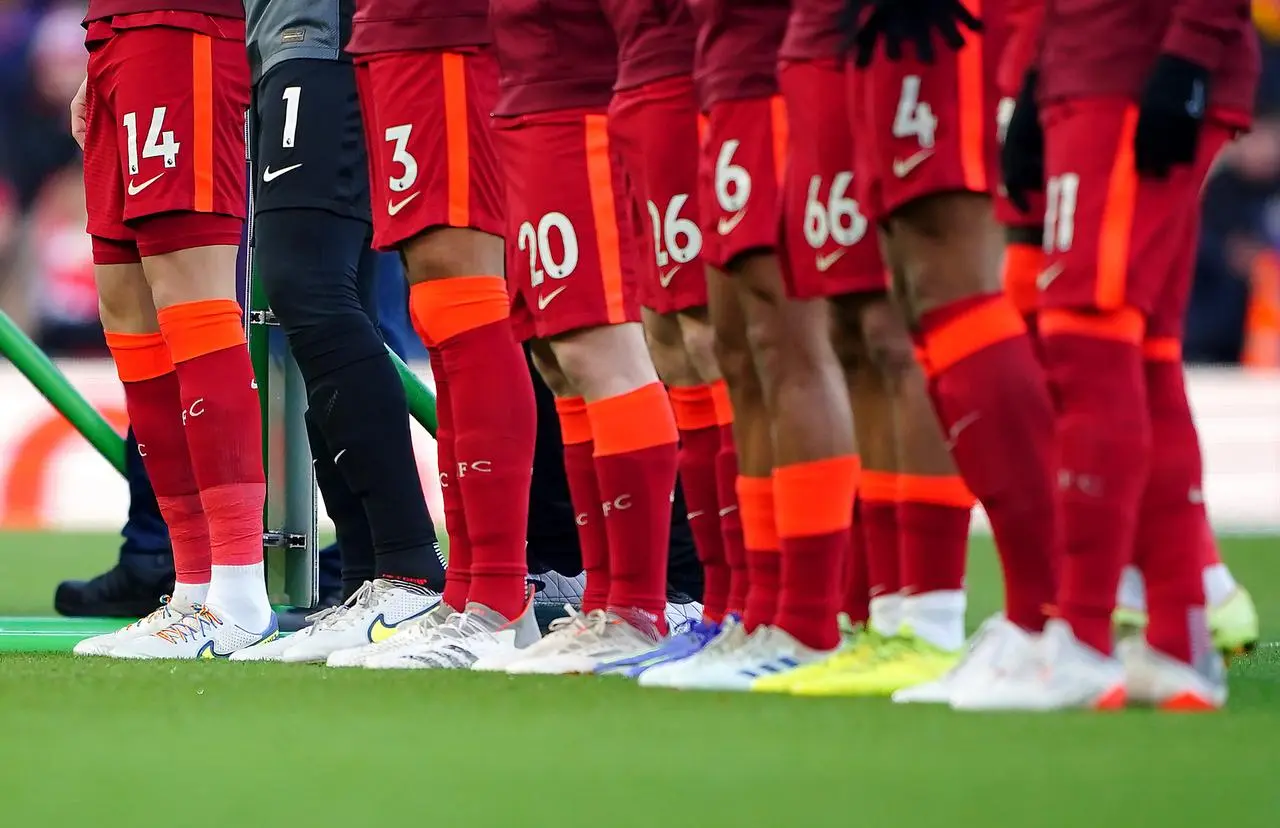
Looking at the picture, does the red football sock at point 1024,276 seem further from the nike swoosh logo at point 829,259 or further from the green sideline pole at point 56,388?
the green sideline pole at point 56,388

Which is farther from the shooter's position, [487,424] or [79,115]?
[79,115]

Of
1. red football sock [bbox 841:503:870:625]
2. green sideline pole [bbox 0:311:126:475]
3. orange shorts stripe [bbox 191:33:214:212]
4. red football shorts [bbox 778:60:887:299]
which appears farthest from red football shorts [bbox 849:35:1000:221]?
green sideline pole [bbox 0:311:126:475]

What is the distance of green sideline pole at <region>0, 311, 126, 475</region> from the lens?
587 centimetres

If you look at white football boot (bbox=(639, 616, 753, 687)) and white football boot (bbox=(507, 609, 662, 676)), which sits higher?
white football boot (bbox=(639, 616, 753, 687))

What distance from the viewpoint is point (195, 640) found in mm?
4504

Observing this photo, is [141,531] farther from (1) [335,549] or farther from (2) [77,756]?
(2) [77,756]

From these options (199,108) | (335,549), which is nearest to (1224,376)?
(335,549)

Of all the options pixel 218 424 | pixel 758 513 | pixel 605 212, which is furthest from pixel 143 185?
pixel 758 513

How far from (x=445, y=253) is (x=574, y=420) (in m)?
0.44

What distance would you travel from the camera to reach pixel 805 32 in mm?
3342

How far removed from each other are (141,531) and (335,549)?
0.59m

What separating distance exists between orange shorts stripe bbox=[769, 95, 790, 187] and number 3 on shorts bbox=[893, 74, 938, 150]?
1.35 feet

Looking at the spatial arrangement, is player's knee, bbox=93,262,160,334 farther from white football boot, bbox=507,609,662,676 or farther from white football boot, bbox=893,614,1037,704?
white football boot, bbox=893,614,1037,704

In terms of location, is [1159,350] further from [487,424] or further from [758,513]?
[487,424]
